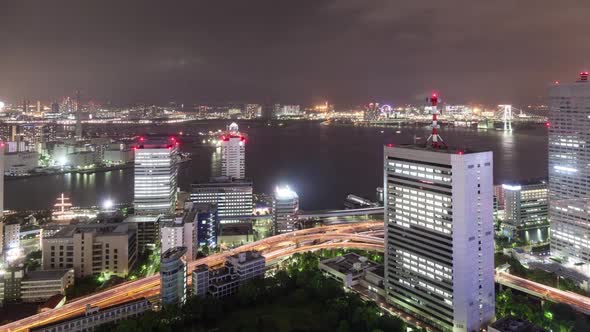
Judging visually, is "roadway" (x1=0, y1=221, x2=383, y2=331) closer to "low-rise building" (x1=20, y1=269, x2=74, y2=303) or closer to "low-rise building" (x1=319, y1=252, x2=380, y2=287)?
"low-rise building" (x1=20, y1=269, x2=74, y2=303)

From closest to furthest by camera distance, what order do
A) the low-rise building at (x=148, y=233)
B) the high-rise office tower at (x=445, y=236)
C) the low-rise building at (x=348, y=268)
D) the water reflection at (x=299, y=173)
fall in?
the high-rise office tower at (x=445, y=236), the low-rise building at (x=348, y=268), the low-rise building at (x=148, y=233), the water reflection at (x=299, y=173)

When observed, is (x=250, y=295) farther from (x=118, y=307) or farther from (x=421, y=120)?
(x=421, y=120)

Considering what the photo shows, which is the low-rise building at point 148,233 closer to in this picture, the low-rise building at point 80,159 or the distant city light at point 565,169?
the distant city light at point 565,169

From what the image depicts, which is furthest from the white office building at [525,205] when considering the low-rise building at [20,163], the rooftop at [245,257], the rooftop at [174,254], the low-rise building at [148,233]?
the low-rise building at [20,163]

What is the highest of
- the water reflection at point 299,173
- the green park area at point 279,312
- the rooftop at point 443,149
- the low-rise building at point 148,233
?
the rooftop at point 443,149

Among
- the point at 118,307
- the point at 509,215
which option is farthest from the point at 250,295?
the point at 509,215

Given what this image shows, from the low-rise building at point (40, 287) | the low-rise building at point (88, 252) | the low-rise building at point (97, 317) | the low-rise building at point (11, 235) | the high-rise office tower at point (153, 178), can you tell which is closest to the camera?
the low-rise building at point (97, 317)
